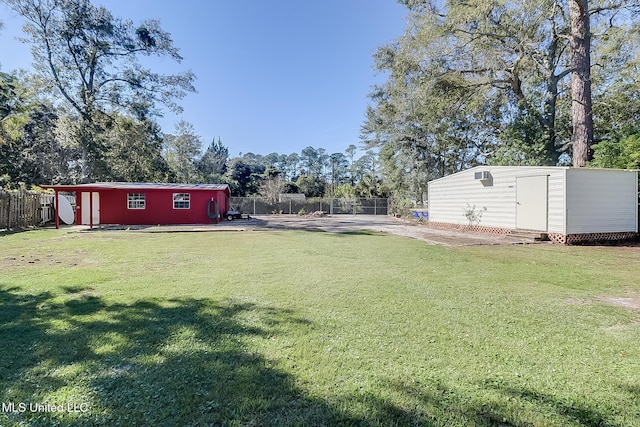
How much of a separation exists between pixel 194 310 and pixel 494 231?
1212cm

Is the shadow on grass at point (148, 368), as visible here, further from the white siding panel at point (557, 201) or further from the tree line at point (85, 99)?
the tree line at point (85, 99)

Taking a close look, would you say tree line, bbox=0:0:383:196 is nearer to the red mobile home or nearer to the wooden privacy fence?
the wooden privacy fence

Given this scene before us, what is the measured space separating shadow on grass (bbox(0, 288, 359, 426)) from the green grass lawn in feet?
0.04

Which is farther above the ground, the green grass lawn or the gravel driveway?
the gravel driveway

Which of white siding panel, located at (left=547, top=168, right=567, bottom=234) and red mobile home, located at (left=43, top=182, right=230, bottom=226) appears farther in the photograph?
red mobile home, located at (left=43, top=182, right=230, bottom=226)

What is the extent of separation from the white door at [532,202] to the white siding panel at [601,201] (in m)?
0.73

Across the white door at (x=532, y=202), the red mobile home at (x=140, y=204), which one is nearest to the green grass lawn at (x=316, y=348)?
the white door at (x=532, y=202)

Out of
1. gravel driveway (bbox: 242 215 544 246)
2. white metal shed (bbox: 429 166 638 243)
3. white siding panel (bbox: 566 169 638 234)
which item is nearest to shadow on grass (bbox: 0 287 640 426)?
gravel driveway (bbox: 242 215 544 246)

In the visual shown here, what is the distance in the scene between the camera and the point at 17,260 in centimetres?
620

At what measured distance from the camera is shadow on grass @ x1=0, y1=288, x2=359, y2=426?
5.91ft

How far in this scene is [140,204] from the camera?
17.0m

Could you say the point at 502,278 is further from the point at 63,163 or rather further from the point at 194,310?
the point at 63,163

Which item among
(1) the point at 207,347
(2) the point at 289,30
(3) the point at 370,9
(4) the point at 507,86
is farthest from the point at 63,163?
(4) the point at 507,86

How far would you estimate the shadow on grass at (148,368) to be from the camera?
71.0 inches
